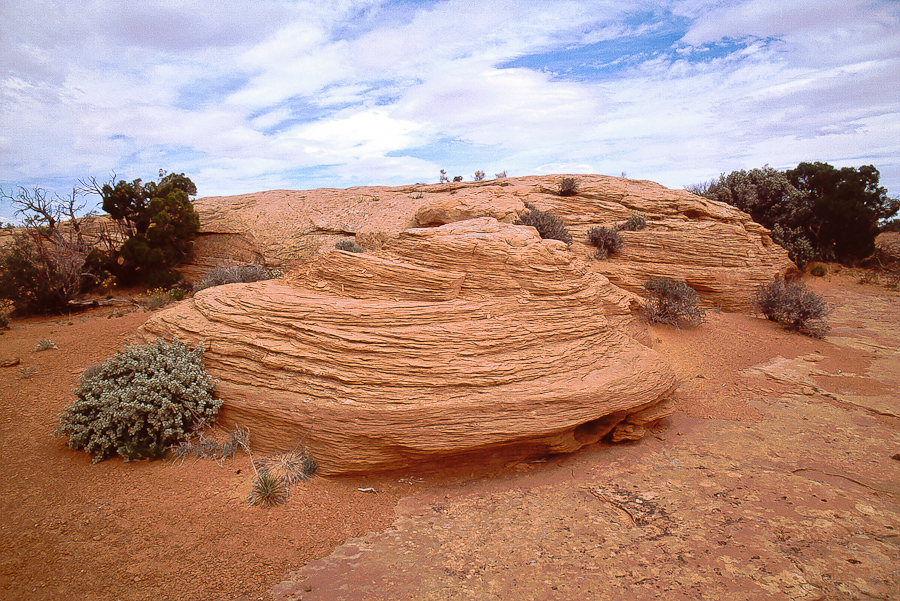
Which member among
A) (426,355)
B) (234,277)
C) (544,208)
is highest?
(544,208)

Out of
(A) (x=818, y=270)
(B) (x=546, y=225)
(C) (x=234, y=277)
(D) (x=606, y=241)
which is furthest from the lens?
(A) (x=818, y=270)

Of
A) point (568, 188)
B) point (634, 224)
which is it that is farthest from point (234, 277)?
point (634, 224)

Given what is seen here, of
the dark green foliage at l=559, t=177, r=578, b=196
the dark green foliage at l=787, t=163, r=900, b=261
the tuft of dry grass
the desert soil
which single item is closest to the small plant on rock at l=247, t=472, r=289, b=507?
the desert soil

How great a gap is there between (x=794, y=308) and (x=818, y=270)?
10459 millimetres

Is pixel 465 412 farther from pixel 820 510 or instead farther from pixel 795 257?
pixel 795 257

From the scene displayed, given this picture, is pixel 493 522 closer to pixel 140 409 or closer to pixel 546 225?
pixel 140 409

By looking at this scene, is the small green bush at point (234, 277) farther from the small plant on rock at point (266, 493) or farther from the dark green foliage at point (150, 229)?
the small plant on rock at point (266, 493)

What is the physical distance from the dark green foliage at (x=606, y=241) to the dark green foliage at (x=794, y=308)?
405 cm

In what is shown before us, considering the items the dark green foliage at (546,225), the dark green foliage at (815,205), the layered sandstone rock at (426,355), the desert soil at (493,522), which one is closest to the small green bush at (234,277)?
the layered sandstone rock at (426,355)

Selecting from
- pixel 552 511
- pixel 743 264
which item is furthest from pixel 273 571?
pixel 743 264

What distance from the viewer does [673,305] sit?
1041 cm

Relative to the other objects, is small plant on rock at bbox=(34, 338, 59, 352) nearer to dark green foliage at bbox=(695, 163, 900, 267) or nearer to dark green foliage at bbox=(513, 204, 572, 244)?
dark green foliage at bbox=(513, 204, 572, 244)

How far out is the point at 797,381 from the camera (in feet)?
27.8

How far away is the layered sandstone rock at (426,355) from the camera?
526 centimetres
